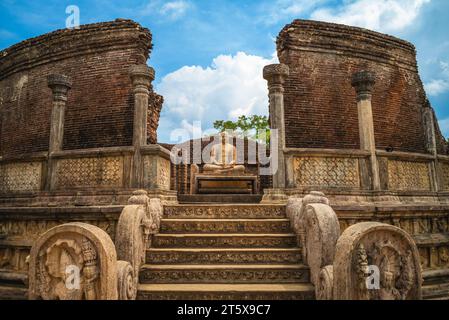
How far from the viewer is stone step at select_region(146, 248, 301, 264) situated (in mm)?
4016

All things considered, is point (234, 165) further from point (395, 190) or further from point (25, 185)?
point (25, 185)

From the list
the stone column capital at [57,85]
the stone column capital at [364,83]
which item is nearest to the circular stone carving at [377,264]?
the stone column capital at [364,83]

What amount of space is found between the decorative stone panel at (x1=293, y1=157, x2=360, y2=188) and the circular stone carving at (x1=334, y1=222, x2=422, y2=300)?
2.86 metres

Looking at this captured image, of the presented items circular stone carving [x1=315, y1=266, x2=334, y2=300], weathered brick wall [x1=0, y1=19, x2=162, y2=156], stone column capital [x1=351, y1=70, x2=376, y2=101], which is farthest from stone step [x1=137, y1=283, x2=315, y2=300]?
weathered brick wall [x1=0, y1=19, x2=162, y2=156]

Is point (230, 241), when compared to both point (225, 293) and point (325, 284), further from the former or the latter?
point (325, 284)

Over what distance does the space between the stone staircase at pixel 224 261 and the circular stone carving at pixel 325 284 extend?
7.4 inches

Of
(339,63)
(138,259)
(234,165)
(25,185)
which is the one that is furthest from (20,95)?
(339,63)

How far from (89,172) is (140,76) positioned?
87.4 inches

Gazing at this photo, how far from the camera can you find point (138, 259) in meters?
3.72

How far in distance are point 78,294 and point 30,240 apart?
2999mm

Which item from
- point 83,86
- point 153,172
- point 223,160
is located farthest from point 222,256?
point 83,86

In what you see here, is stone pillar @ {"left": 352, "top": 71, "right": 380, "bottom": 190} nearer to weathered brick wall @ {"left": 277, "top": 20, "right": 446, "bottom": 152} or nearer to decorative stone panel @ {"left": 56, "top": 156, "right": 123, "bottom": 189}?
weathered brick wall @ {"left": 277, "top": 20, "right": 446, "bottom": 152}

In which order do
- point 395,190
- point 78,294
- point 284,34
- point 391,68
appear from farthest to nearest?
1. point 391,68
2. point 284,34
3. point 395,190
4. point 78,294

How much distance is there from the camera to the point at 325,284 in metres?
3.12
